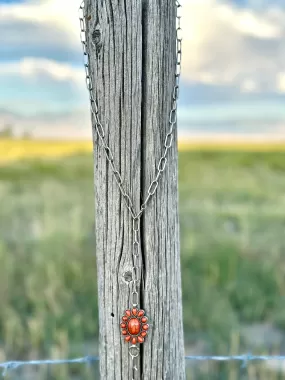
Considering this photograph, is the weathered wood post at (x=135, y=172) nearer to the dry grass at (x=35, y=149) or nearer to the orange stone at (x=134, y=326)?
the orange stone at (x=134, y=326)

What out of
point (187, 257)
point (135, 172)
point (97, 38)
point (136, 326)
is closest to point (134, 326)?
point (136, 326)

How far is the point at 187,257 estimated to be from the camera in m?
3.67

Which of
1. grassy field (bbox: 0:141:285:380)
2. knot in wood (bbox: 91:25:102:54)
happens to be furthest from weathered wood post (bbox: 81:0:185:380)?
grassy field (bbox: 0:141:285:380)

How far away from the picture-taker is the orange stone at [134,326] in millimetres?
970

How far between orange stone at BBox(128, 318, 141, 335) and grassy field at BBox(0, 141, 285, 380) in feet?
5.48

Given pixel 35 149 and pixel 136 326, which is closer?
pixel 136 326

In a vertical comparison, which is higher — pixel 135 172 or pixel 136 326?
pixel 135 172

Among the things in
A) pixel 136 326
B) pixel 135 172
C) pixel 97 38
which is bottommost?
pixel 136 326

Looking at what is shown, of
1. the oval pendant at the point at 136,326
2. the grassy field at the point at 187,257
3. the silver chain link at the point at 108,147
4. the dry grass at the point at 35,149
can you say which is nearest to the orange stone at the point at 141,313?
the oval pendant at the point at 136,326

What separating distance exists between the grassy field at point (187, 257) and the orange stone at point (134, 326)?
5.48ft

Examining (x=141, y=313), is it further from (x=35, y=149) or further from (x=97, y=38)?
(x=35, y=149)

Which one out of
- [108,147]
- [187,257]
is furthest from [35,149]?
[108,147]

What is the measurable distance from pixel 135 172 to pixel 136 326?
315 mm

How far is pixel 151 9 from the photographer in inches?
37.3
